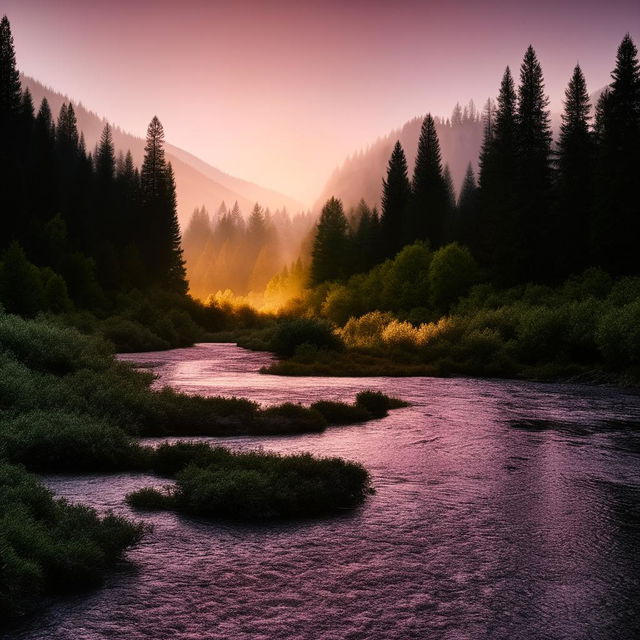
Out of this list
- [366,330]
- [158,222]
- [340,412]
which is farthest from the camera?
[158,222]

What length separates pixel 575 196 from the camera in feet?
220

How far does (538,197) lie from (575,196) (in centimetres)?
437

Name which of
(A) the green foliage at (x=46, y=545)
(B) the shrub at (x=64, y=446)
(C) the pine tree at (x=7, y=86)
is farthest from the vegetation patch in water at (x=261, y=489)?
(C) the pine tree at (x=7, y=86)

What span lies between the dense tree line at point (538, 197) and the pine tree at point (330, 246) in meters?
0.30

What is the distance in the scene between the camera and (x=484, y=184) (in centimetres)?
8650

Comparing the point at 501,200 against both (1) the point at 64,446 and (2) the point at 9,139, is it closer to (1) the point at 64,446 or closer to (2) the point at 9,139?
(2) the point at 9,139

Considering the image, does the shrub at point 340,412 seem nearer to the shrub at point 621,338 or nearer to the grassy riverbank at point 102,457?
the grassy riverbank at point 102,457

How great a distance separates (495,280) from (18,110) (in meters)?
74.6

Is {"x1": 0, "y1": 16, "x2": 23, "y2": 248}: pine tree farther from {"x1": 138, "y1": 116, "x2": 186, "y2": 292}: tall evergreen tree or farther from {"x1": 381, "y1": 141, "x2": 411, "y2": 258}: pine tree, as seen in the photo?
{"x1": 381, "y1": 141, "x2": 411, "y2": 258}: pine tree

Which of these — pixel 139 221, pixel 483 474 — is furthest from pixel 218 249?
pixel 483 474

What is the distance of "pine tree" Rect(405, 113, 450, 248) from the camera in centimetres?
9619

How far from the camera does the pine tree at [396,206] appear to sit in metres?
100

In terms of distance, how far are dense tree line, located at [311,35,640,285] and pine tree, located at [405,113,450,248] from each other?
0.15 m

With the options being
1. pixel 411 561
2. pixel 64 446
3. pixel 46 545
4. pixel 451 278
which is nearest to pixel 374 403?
pixel 64 446
